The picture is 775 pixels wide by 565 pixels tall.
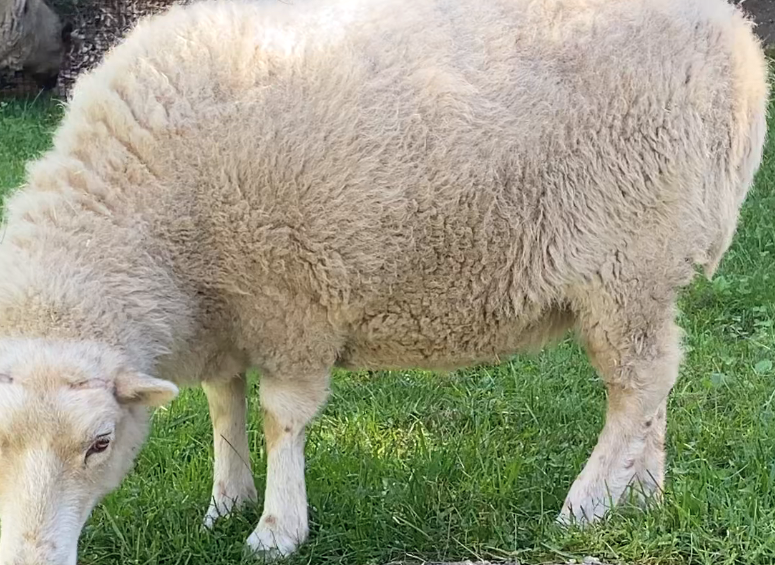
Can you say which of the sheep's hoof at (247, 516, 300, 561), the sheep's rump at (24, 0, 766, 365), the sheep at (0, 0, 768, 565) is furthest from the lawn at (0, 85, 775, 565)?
the sheep's rump at (24, 0, 766, 365)

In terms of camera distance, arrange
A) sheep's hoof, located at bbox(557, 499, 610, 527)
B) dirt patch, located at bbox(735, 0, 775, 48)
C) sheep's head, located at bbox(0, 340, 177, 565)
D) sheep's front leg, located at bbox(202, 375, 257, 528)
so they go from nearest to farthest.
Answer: sheep's head, located at bbox(0, 340, 177, 565), sheep's hoof, located at bbox(557, 499, 610, 527), sheep's front leg, located at bbox(202, 375, 257, 528), dirt patch, located at bbox(735, 0, 775, 48)

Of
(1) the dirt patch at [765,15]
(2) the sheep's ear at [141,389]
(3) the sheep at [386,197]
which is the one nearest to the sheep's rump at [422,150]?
(3) the sheep at [386,197]

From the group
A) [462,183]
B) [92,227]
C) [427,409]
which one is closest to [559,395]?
[427,409]

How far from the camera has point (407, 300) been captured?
2988 mm

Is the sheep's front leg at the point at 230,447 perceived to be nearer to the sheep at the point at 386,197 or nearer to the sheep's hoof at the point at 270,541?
the sheep at the point at 386,197

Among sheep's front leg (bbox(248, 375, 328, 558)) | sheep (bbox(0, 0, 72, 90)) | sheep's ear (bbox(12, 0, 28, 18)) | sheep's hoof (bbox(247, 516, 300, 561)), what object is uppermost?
sheep's front leg (bbox(248, 375, 328, 558))

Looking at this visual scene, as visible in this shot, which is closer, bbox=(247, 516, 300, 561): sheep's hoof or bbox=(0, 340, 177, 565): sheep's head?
bbox=(0, 340, 177, 565): sheep's head

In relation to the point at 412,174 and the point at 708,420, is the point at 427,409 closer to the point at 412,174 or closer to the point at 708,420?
the point at 708,420

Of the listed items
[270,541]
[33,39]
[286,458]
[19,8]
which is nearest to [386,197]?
[286,458]

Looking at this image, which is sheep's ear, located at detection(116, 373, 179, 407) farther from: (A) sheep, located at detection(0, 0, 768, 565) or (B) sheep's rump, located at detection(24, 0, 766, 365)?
(B) sheep's rump, located at detection(24, 0, 766, 365)

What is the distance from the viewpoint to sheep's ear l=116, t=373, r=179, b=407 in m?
2.51

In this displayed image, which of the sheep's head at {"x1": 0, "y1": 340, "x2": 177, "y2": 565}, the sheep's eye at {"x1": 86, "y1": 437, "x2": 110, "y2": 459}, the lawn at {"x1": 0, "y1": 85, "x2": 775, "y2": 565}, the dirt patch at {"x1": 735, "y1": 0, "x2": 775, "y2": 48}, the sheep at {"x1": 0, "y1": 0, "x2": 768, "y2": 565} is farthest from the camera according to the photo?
the dirt patch at {"x1": 735, "y1": 0, "x2": 775, "y2": 48}

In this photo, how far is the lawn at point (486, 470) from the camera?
9.52 feet

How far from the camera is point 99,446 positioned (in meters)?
2.50
